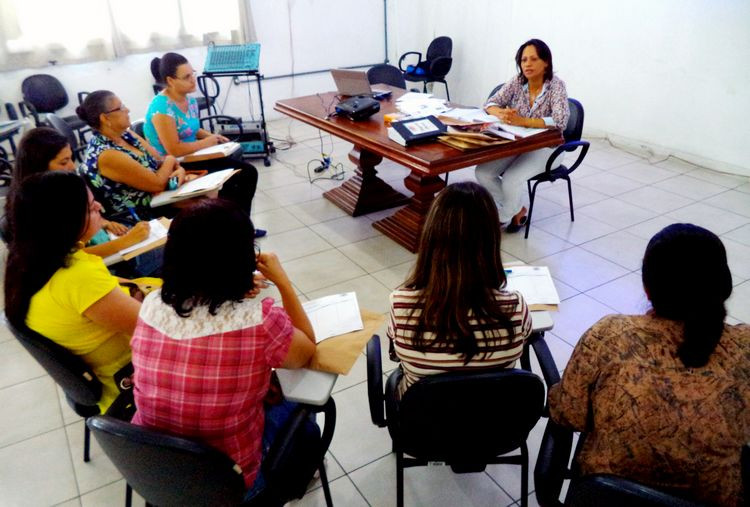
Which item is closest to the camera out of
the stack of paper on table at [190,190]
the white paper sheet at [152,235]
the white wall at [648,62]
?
the white paper sheet at [152,235]

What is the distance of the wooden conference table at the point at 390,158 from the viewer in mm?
2773

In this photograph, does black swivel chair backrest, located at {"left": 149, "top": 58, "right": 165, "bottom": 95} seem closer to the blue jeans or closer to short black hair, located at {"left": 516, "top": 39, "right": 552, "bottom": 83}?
short black hair, located at {"left": 516, "top": 39, "right": 552, "bottom": 83}

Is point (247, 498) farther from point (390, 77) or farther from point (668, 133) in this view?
point (668, 133)

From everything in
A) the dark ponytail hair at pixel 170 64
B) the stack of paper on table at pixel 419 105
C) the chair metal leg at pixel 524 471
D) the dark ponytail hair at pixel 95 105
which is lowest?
the chair metal leg at pixel 524 471

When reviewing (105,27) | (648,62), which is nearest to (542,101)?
(648,62)

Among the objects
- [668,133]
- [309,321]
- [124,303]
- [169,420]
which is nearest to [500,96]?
[668,133]

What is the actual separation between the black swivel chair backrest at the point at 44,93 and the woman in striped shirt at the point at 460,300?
16.4ft

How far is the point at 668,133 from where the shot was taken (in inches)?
186

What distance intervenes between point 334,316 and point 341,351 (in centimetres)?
16

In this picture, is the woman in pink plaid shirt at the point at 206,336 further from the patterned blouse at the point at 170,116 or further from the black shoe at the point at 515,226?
the black shoe at the point at 515,226

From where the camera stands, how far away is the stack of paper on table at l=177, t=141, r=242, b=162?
304 cm

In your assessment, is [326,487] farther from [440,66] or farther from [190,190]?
[440,66]

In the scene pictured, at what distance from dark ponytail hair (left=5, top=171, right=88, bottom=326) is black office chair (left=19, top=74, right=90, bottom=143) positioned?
3.97 metres

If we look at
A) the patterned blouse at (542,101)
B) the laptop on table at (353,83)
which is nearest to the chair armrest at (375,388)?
the patterned blouse at (542,101)
